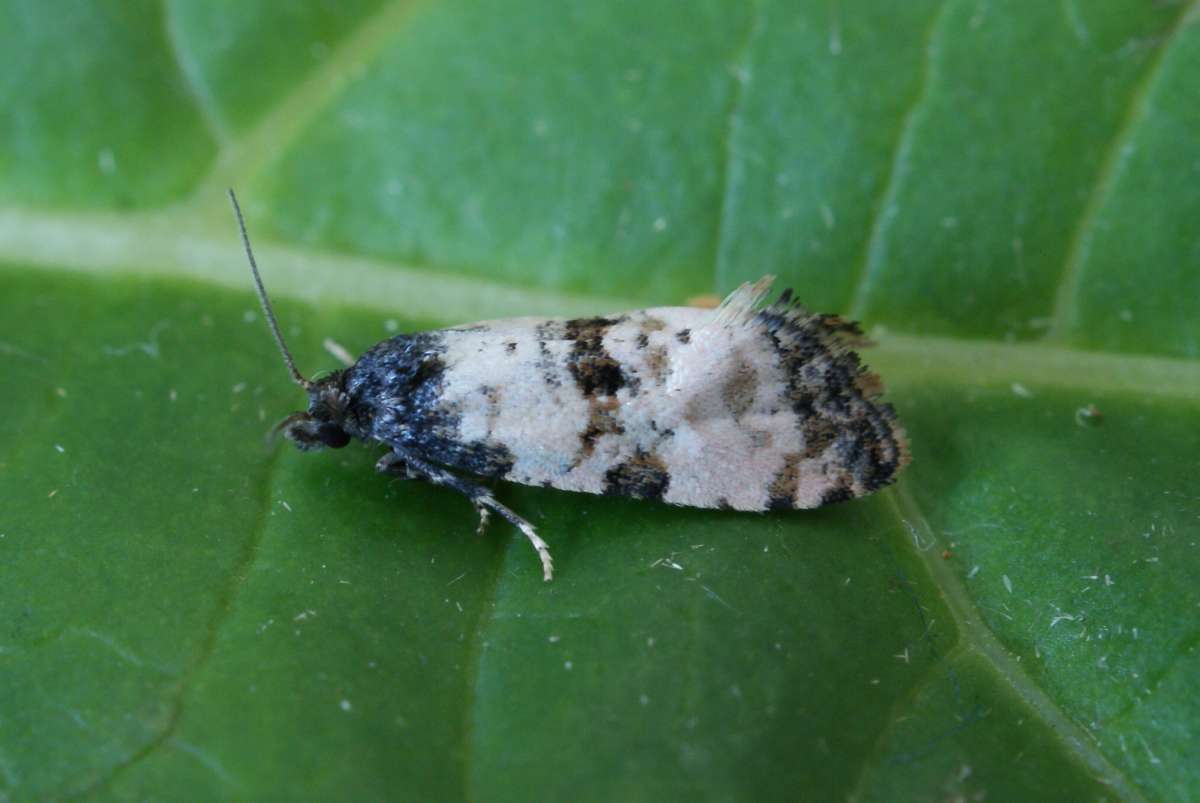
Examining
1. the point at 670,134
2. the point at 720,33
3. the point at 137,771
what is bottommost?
the point at 137,771

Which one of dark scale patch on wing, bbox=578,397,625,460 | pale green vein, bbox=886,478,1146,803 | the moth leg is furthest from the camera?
dark scale patch on wing, bbox=578,397,625,460

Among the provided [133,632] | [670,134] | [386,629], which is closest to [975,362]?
[670,134]

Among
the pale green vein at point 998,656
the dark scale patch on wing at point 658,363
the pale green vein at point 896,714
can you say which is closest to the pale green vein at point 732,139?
the dark scale patch on wing at point 658,363

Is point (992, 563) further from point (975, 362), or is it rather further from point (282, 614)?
point (282, 614)

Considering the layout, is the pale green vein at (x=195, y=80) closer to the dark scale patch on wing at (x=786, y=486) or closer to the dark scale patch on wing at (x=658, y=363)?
the dark scale patch on wing at (x=658, y=363)

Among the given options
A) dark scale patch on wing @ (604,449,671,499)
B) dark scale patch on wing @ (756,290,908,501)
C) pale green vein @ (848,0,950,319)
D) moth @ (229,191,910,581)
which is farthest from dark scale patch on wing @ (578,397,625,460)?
pale green vein @ (848,0,950,319)

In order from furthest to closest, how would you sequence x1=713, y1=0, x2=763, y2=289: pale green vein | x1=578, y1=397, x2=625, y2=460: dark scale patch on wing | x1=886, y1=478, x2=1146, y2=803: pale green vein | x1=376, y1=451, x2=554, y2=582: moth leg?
1. x1=713, y1=0, x2=763, y2=289: pale green vein
2. x1=578, y1=397, x2=625, y2=460: dark scale patch on wing
3. x1=376, y1=451, x2=554, y2=582: moth leg
4. x1=886, y1=478, x2=1146, y2=803: pale green vein

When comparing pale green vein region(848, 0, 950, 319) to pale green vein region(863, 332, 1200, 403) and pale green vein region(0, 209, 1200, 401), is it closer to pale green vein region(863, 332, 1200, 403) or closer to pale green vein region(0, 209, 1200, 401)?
pale green vein region(863, 332, 1200, 403)
